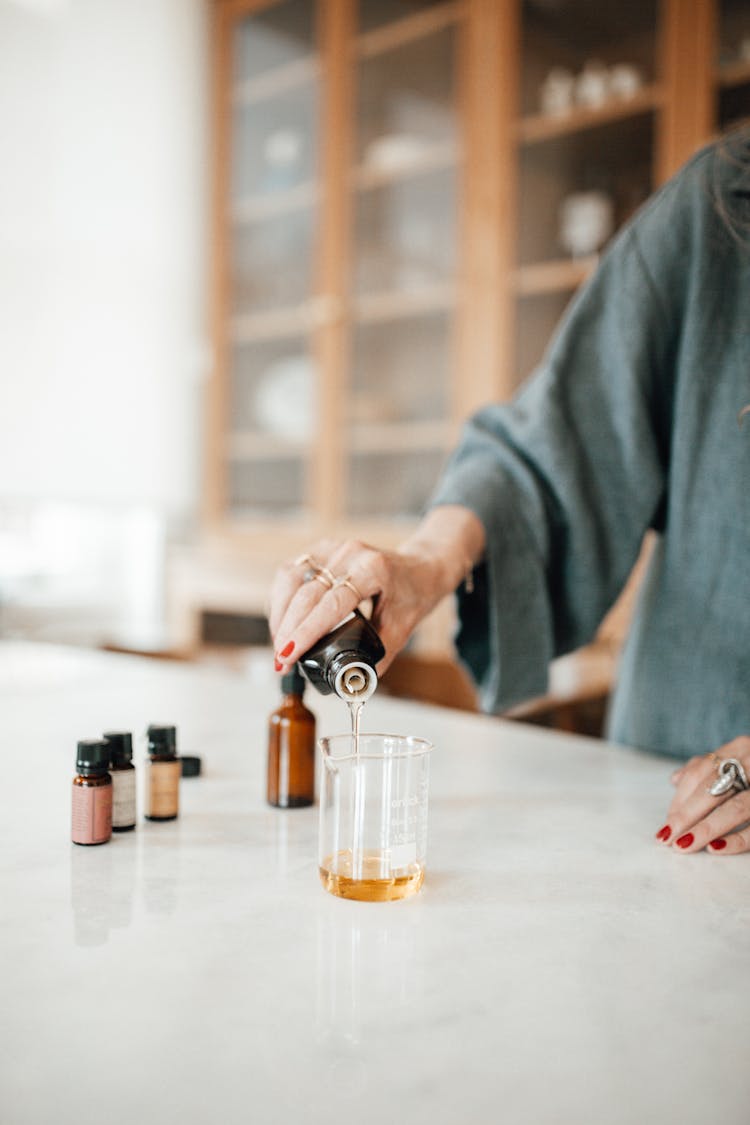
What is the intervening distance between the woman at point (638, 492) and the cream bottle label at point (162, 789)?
0.24m

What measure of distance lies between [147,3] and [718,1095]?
357 centimetres

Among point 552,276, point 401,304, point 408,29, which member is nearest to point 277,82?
point 408,29

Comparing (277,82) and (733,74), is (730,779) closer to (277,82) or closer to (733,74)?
(733,74)

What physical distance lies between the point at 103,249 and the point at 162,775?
2.69 metres

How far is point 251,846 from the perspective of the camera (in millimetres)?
753

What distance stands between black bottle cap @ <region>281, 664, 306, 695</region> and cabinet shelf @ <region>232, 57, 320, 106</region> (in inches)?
105

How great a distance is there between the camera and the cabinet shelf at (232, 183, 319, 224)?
10.1 ft

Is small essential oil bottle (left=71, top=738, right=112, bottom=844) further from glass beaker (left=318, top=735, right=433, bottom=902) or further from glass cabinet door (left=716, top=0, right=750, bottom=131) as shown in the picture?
glass cabinet door (left=716, top=0, right=750, bottom=131)

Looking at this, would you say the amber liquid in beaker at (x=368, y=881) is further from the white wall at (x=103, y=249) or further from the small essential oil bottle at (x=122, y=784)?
the white wall at (x=103, y=249)

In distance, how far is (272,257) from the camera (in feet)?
10.4

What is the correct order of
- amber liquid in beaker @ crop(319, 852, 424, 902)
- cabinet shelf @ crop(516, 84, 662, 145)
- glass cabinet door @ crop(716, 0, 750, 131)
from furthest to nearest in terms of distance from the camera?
1. cabinet shelf @ crop(516, 84, 662, 145)
2. glass cabinet door @ crop(716, 0, 750, 131)
3. amber liquid in beaker @ crop(319, 852, 424, 902)

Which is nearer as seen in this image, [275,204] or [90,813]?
[90,813]

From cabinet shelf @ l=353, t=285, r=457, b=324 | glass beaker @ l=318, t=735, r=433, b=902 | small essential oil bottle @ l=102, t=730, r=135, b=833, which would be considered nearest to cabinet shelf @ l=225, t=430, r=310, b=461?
cabinet shelf @ l=353, t=285, r=457, b=324

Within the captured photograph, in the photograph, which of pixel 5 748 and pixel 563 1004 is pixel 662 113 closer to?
pixel 5 748
